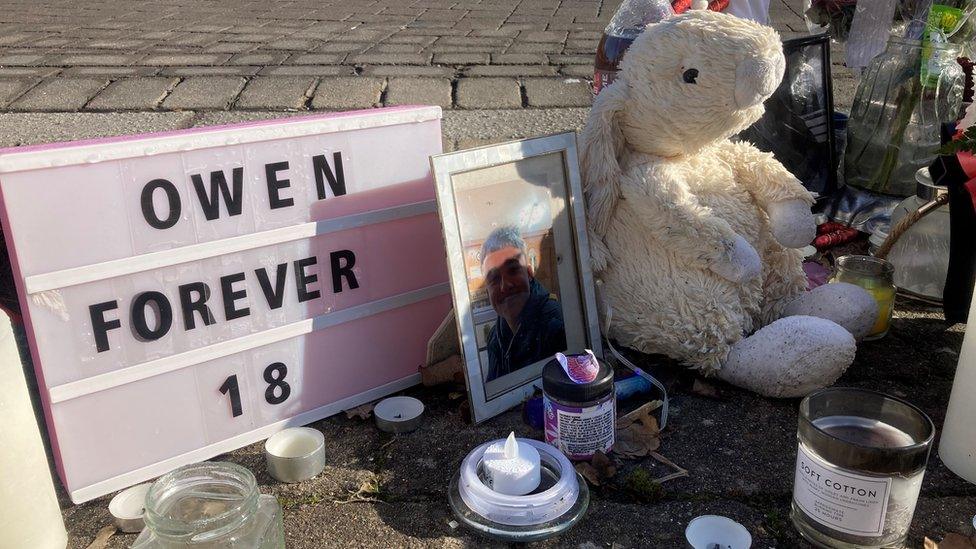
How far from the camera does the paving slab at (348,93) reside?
156 inches

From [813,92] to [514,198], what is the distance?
1.66 meters

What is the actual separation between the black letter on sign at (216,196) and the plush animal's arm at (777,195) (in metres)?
1.23

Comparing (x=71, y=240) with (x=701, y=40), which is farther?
(x=701, y=40)

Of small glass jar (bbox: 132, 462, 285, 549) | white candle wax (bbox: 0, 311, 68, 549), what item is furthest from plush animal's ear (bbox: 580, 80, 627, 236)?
white candle wax (bbox: 0, 311, 68, 549)

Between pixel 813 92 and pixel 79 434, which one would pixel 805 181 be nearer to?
pixel 813 92

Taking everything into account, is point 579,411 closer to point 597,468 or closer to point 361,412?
point 597,468

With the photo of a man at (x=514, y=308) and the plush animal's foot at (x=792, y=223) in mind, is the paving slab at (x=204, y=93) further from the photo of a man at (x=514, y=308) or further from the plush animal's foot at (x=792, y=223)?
the plush animal's foot at (x=792, y=223)

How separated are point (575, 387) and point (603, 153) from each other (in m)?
0.64

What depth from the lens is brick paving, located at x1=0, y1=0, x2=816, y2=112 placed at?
4.08m

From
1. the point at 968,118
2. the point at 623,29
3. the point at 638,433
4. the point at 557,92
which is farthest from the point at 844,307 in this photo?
the point at 557,92

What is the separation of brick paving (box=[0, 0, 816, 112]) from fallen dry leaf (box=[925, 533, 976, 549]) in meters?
2.85

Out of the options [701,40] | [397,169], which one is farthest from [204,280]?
[701,40]

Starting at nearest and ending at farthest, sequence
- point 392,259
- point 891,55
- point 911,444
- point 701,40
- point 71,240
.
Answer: point 911,444 → point 71,240 → point 701,40 → point 392,259 → point 891,55

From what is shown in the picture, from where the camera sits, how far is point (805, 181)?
3205mm
